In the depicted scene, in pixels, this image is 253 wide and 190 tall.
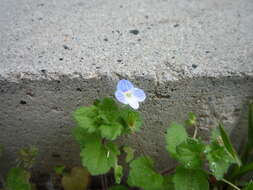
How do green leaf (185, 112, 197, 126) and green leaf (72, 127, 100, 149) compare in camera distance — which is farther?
green leaf (185, 112, 197, 126)

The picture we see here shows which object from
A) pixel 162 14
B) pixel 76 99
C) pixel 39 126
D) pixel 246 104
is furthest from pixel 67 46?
pixel 246 104

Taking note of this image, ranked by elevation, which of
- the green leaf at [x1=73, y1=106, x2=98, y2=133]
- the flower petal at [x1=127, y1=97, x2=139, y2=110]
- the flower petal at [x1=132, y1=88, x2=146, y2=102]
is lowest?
the green leaf at [x1=73, y1=106, x2=98, y2=133]

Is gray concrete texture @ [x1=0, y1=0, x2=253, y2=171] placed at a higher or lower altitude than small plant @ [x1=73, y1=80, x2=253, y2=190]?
higher

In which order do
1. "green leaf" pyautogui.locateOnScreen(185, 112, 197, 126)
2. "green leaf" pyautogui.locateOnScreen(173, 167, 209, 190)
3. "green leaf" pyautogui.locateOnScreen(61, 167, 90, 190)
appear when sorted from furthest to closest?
1. "green leaf" pyautogui.locateOnScreen(61, 167, 90, 190)
2. "green leaf" pyautogui.locateOnScreen(185, 112, 197, 126)
3. "green leaf" pyautogui.locateOnScreen(173, 167, 209, 190)

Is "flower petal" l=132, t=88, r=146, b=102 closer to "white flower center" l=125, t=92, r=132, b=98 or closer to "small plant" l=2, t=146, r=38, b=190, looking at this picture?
"white flower center" l=125, t=92, r=132, b=98

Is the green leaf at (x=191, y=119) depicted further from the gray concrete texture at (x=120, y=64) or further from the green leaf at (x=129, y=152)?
the green leaf at (x=129, y=152)

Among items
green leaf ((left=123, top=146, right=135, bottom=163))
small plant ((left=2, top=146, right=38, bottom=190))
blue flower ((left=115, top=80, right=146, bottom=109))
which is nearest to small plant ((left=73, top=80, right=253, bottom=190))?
blue flower ((left=115, top=80, right=146, bottom=109))

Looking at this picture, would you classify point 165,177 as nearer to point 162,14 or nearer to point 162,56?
point 162,56
